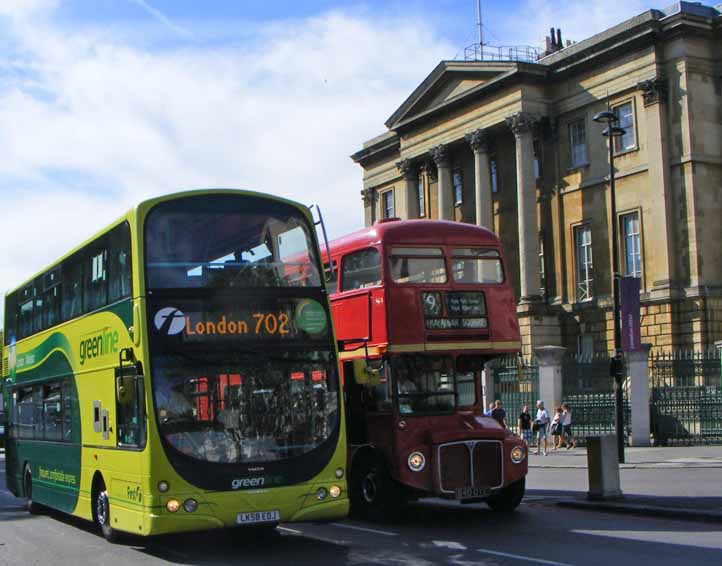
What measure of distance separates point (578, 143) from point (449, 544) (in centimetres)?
3630

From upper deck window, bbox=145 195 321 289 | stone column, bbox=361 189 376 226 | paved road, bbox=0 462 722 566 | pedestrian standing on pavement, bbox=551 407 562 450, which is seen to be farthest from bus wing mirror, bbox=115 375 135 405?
stone column, bbox=361 189 376 226

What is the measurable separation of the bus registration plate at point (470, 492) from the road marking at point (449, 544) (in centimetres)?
177

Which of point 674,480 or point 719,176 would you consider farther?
point 719,176

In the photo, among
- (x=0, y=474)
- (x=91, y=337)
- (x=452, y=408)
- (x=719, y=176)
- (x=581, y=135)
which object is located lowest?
(x=0, y=474)

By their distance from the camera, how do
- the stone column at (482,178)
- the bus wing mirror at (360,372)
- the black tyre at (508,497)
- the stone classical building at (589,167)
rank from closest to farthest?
1. the bus wing mirror at (360,372)
2. the black tyre at (508,497)
3. the stone classical building at (589,167)
4. the stone column at (482,178)

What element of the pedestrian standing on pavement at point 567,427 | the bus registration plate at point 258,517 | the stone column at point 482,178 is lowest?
the pedestrian standing on pavement at point 567,427

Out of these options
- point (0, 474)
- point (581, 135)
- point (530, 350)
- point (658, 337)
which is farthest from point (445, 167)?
point (0, 474)

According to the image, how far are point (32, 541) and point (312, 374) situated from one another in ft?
16.0

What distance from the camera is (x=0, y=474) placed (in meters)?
30.6

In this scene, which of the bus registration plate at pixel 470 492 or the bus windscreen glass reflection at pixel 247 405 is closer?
the bus windscreen glass reflection at pixel 247 405

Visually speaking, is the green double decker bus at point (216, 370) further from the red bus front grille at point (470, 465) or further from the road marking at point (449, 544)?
the red bus front grille at point (470, 465)

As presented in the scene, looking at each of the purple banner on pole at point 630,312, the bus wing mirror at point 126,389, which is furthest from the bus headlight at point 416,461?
the purple banner on pole at point 630,312

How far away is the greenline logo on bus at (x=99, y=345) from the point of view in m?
11.8

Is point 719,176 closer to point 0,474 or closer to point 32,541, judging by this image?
point 0,474
